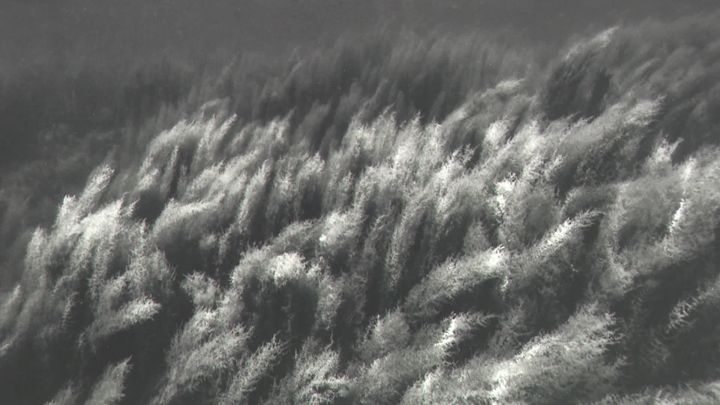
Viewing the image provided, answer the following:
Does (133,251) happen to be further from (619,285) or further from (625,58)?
(625,58)

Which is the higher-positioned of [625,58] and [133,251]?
[625,58]

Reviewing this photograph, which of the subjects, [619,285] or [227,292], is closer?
[619,285]

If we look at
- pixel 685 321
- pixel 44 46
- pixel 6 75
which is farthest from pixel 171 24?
pixel 685 321

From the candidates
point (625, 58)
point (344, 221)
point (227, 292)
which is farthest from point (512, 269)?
point (625, 58)

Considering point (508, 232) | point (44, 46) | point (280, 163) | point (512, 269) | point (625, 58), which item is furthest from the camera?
point (44, 46)

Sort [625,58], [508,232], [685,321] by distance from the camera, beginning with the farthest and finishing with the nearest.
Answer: [625,58], [508,232], [685,321]

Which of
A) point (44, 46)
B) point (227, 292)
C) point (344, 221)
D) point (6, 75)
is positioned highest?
point (344, 221)

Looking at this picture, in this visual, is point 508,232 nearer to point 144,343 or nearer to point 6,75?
point 144,343
